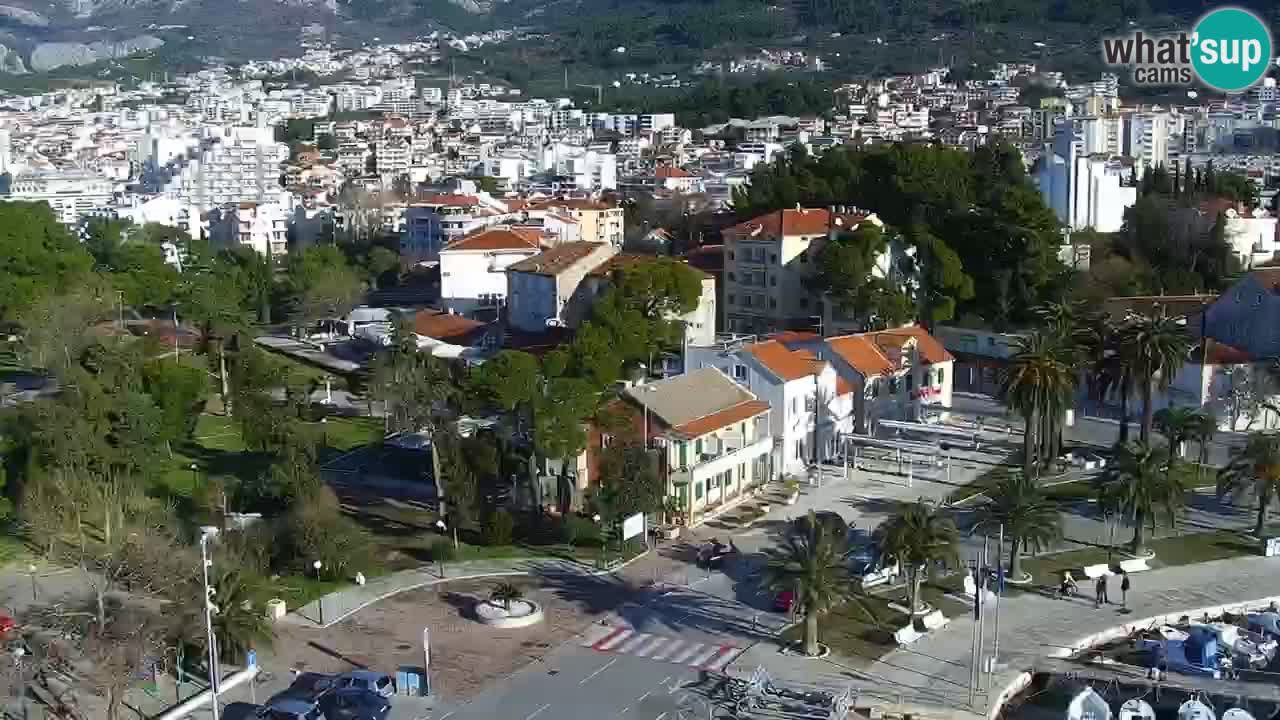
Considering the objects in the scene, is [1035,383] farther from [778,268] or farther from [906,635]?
[778,268]

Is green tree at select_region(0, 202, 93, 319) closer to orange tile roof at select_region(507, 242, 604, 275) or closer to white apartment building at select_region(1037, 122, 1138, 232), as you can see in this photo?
orange tile roof at select_region(507, 242, 604, 275)

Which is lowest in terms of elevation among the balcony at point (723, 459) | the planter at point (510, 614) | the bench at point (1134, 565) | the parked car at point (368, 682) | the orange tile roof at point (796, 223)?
the bench at point (1134, 565)

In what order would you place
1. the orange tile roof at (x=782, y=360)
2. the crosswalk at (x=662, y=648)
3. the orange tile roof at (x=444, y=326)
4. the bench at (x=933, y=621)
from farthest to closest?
the orange tile roof at (x=444, y=326), the orange tile roof at (x=782, y=360), the bench at (x=933, y=621), the crosswalk at (x=662, y=648)

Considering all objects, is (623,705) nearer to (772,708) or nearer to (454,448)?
(772,708)

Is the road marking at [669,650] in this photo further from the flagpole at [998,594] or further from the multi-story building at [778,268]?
the multi-story building at [778,268]

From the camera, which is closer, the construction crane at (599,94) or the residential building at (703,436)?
the residential building at (703,436)

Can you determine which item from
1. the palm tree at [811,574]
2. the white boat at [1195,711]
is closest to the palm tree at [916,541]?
the palm tree at [811,574]
